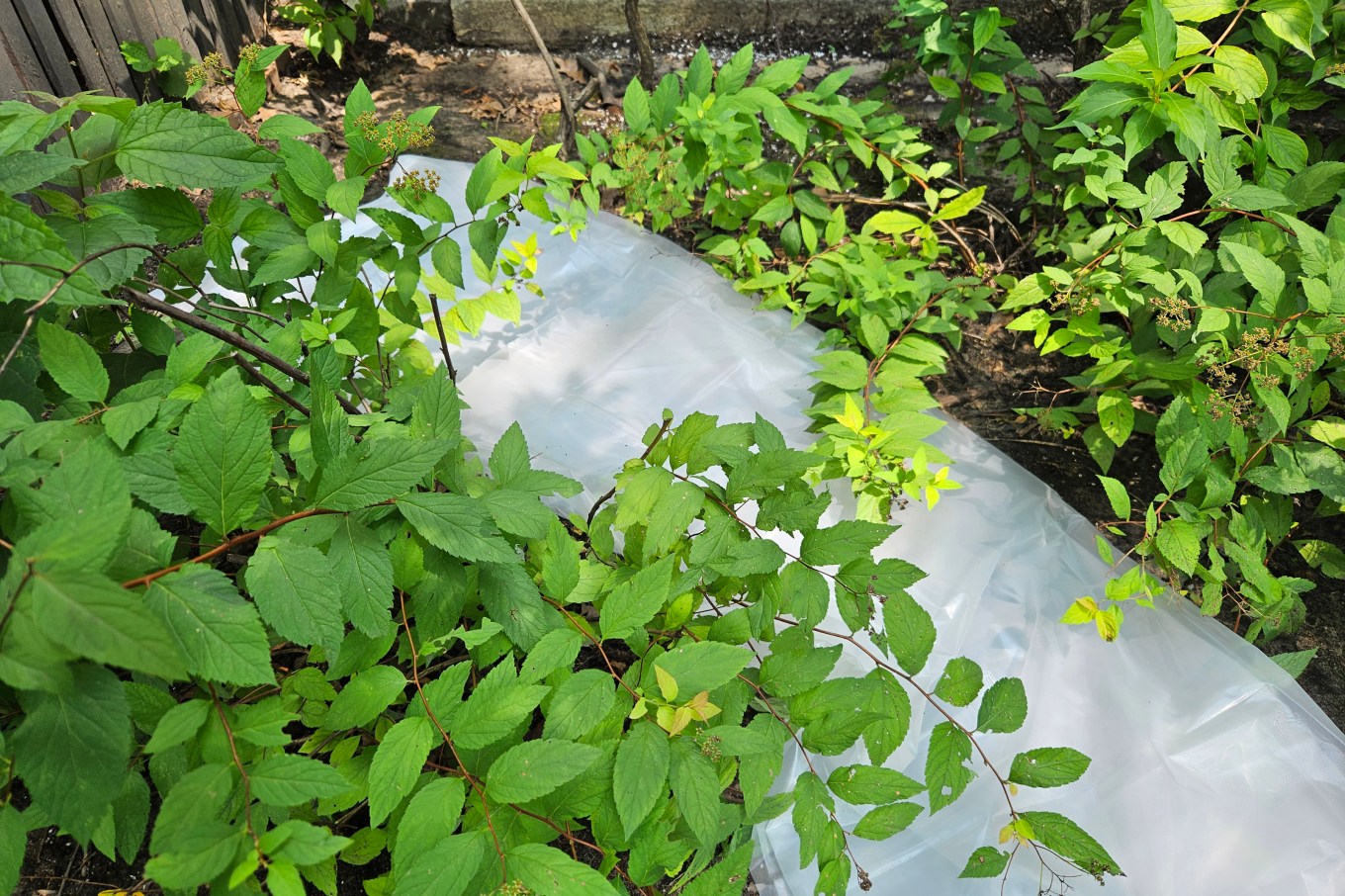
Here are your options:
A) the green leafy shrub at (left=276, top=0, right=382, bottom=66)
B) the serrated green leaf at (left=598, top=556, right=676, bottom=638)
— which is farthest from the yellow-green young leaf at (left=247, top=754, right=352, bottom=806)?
the green leafy shrub at (left=276, top=0, right=382, bottom=66)

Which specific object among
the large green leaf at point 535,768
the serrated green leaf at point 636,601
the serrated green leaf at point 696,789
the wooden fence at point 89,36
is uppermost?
the wooden fence at point 89,36

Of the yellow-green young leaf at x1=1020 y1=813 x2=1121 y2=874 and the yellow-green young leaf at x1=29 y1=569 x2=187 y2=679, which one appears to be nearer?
the yellow-green young leaf at x1=29 y1=569 x2=187 y2=679

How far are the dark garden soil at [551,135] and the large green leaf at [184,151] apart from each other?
0.93m

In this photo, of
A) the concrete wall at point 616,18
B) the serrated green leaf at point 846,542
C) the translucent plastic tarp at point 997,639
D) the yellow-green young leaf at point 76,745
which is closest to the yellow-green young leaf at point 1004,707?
Answer: the serrated green leaf at point 846,542

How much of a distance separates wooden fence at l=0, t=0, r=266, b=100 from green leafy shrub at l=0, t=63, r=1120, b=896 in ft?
6.45

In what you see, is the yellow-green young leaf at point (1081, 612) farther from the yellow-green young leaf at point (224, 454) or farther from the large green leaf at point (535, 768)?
the yellow-green young leaf at point (224, 454)

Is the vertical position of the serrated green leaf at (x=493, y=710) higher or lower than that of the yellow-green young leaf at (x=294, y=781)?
lower

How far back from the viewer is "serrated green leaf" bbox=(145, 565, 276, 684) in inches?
29.8

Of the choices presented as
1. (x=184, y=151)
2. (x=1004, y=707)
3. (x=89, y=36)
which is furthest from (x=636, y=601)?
(x=89, y=36)

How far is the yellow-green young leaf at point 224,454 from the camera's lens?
0.87 m

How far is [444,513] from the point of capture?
0.98 meters

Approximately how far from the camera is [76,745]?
2.50 ft

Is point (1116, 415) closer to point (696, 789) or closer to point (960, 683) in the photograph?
point (960, 683)

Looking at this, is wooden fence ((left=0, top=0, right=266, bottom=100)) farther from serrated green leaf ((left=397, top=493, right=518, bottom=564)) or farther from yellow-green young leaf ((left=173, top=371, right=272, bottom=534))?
serrated green leaf ((left=397, top=493, right=518, bottom=564))
